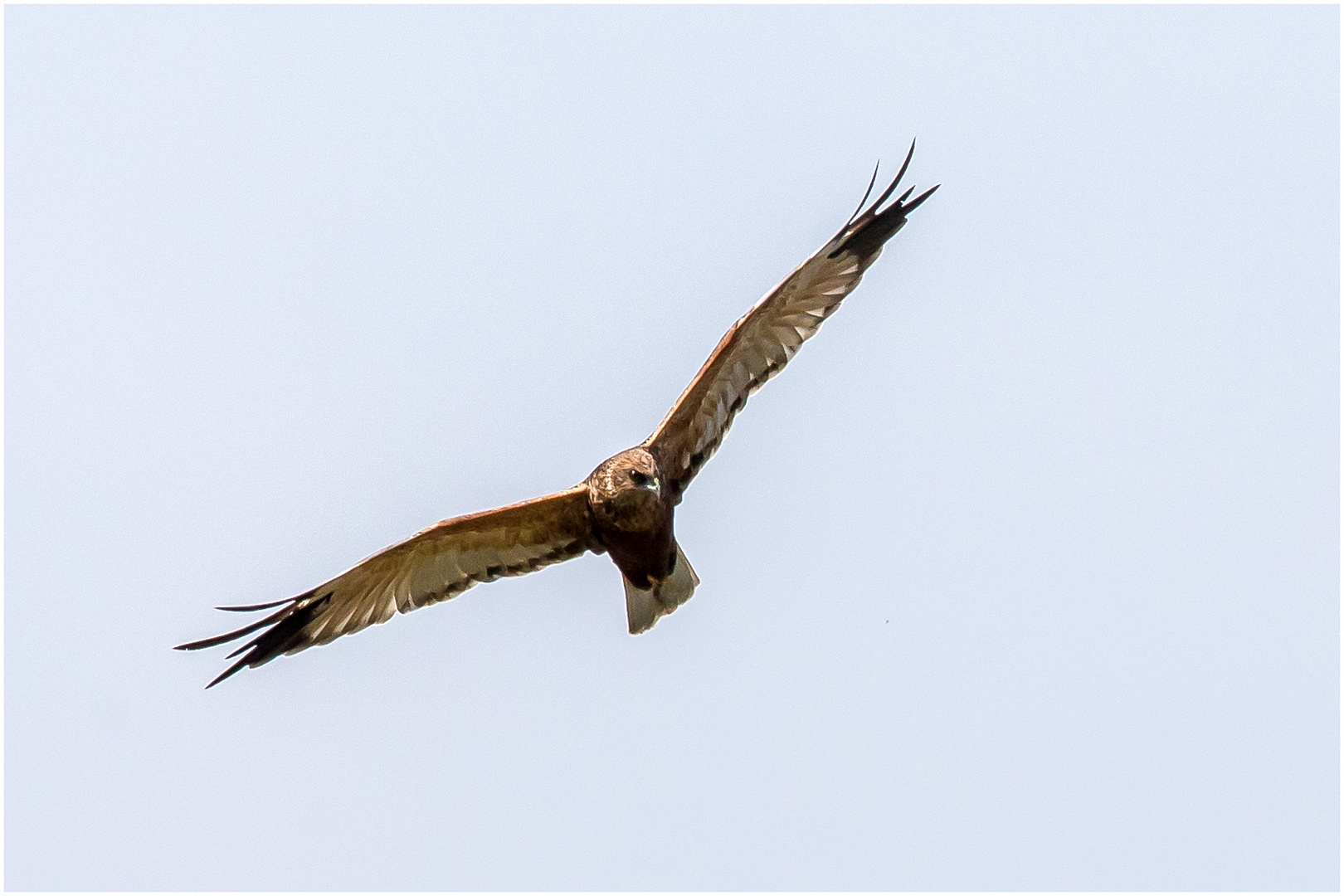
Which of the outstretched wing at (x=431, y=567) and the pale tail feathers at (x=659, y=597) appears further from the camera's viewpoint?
the pale tail feathers at (x=659, y=597)

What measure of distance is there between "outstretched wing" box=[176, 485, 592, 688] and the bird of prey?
0.03ft

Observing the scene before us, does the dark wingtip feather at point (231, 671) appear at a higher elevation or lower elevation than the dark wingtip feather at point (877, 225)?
lower

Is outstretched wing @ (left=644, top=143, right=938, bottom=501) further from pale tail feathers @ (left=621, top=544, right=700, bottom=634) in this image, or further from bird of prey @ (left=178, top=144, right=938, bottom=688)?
pale tail feathers @ (left=621, top=544, right=700, bottom=634)

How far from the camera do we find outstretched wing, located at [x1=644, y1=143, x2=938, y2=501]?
12516 mm

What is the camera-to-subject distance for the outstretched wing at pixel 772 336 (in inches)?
493

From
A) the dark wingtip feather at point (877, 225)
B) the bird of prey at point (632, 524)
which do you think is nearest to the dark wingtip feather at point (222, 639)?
the bird of prey at point (632, 524)

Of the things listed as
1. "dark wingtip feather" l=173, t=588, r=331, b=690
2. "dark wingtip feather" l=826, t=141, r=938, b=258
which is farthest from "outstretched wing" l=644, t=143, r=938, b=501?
"dark wingtip feather" l=173, t=588, r=331, b=690

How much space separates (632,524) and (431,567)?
2.02 meters

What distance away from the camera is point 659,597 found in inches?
516

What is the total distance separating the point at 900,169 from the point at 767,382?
1.96 m

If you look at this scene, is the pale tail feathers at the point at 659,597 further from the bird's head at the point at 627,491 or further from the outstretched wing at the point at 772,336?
the bird's head at the point at 627,491

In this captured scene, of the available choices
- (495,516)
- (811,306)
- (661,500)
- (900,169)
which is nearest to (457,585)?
(495,516)

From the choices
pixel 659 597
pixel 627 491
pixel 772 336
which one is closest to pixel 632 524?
pixel 627 491

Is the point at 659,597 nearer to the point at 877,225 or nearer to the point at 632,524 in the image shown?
the point at 632,524
